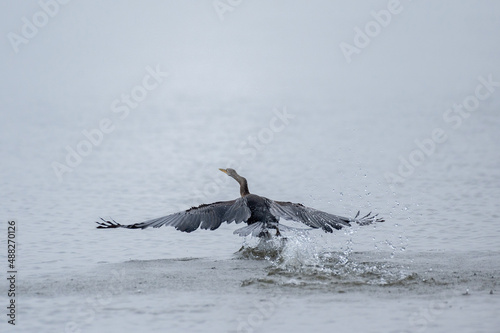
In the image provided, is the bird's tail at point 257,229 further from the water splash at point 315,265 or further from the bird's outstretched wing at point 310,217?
the bird's outstretched wing at point 310,217

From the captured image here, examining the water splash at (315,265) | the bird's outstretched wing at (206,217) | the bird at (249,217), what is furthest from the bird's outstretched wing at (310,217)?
the bird's outstretched wing at (206,217)

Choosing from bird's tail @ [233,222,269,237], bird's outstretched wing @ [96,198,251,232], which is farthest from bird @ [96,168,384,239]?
Result: bird's tail @ [233,222,269,237]

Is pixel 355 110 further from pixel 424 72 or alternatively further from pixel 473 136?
pixel 424 72

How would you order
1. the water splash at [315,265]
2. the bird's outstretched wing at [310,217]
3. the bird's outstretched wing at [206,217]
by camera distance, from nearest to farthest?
1. the water splash at [315,265]
2. the bird's outstretched wing at [206,217]
3. the bird's outstretched wing at [310,217]

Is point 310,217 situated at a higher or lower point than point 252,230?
higher

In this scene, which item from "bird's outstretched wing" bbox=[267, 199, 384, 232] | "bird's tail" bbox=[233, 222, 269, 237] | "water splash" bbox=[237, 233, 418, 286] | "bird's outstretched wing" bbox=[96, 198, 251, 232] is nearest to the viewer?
"water splash" bbox=[237, 233, 418, 286]

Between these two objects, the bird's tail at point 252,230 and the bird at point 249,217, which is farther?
the bird at point 249,217

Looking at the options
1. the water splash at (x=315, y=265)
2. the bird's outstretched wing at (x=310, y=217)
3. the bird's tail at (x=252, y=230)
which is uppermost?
the bird's outstretched wing at (x=310, y=217)

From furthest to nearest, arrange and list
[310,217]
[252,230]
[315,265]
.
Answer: [310,217] → [252,230] → [315,265]

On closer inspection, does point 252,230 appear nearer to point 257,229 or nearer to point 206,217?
point 257,229

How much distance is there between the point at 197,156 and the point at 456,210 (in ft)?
33.3

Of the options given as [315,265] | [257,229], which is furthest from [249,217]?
[315,265]

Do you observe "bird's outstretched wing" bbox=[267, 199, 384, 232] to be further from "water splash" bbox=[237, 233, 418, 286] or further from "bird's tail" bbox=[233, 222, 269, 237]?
"bird's tail" bbox=[233, 222, 269, 237]

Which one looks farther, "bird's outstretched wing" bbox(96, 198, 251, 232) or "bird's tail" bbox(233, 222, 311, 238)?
"bird's outstretched wing" bbox(96, 198, 251, 232)
